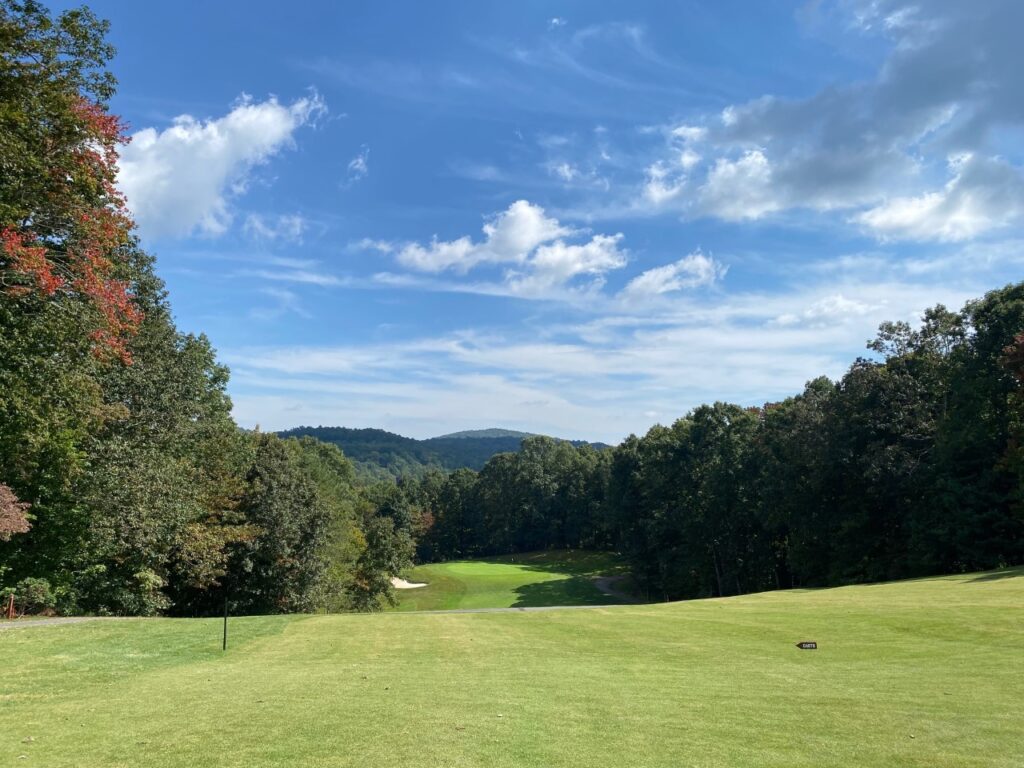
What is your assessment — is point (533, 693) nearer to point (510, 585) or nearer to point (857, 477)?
point (857, 477)

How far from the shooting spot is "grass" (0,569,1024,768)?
658cm

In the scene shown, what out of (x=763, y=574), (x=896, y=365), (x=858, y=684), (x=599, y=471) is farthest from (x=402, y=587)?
(x=858, y=684)

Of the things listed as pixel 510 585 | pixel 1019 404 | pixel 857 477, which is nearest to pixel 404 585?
pixel 510 585

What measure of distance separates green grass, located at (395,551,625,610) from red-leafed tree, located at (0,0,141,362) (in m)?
42.7

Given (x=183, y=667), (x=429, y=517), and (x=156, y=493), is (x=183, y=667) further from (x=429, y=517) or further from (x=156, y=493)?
(x=429, y=517)

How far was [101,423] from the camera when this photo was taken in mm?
20703

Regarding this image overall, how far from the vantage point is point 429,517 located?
11212cm

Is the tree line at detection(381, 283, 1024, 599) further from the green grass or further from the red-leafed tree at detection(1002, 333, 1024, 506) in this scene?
the green grass

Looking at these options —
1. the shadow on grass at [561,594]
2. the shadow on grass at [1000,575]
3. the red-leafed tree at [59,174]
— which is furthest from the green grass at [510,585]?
the red-leafed tree at [59,174]

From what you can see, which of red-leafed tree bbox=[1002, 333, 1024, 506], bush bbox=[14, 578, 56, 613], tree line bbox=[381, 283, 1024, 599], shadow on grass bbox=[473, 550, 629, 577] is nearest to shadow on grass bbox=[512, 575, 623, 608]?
tree line bbox=[381, 283, 1024, 599]

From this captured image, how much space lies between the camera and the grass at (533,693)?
6.58 metres

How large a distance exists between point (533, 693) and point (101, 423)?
17.6m

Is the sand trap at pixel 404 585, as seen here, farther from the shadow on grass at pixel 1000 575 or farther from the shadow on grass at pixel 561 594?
the shadow on grass at pixel 1000 575

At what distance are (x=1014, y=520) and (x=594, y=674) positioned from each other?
3291cm
